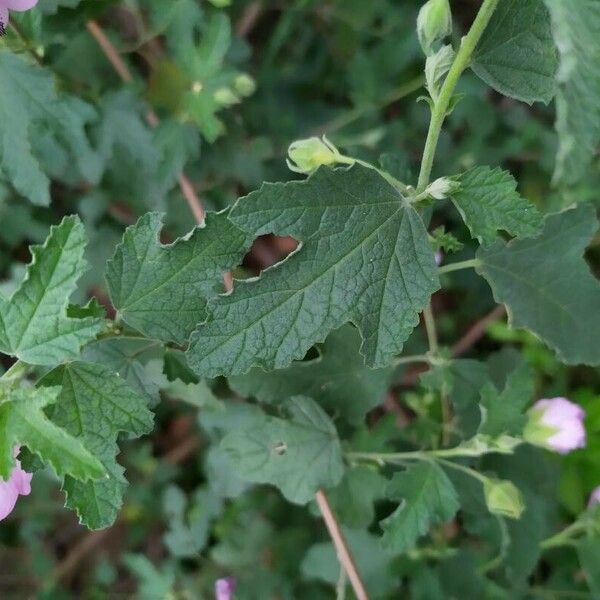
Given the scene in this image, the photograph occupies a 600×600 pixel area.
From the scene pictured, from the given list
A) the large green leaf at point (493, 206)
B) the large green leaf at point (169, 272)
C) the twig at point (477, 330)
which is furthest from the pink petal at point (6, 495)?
the twig at point (477, 330)

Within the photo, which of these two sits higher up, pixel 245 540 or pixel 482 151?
pixel 482 151

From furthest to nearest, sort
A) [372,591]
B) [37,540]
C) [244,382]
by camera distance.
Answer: [37,540] < [372,591] < [244,382]

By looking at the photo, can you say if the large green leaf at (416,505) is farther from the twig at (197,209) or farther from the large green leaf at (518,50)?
the large green leaf at (518,50)

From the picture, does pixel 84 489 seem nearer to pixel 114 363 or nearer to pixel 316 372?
pixel 114 363

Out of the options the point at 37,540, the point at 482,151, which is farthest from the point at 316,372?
the point at 37,540

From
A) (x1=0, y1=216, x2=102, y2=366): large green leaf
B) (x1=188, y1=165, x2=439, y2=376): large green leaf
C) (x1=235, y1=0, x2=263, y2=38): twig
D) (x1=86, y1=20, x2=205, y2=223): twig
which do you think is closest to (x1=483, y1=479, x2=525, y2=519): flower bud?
(x1=188, y1=165, x2=439, y2=376): large green leaf

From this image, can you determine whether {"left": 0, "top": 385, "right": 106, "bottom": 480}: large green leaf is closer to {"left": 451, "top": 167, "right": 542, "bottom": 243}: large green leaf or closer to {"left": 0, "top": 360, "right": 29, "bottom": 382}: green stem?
{"left": 0, "top": 360, "right": 29, "bottom": 382}: green stem
